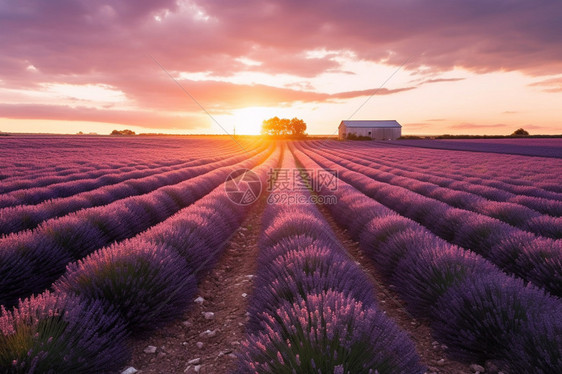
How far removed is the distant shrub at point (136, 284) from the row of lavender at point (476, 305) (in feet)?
7.60

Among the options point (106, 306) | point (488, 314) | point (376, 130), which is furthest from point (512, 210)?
point (376, 130)

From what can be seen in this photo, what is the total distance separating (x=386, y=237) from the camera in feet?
14.4

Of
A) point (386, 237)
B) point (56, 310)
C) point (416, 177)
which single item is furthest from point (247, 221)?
point (416, 177)

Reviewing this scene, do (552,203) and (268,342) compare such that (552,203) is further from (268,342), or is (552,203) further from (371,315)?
(268,342)

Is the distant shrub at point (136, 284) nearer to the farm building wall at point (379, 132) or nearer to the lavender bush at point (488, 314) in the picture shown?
the lavender bush at point (488, 314)

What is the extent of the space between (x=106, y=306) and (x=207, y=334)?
36.2 inches

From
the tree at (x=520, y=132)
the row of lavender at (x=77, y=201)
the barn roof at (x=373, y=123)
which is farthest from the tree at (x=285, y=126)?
the row of lavender at (x=77, y=201)

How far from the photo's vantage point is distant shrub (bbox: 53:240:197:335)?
263 cm

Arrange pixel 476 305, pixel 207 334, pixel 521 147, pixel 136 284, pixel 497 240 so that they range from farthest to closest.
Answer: pixel 521 147 < pixel 497 240 < pixel 207 334 < pixel 136 284 < pixel 476 305

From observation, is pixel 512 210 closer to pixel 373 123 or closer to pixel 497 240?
pixel 497 240

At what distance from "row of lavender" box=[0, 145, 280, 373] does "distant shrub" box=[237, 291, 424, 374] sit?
1.08m

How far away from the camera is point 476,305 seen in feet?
7.73

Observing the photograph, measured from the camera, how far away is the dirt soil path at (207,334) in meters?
2.45

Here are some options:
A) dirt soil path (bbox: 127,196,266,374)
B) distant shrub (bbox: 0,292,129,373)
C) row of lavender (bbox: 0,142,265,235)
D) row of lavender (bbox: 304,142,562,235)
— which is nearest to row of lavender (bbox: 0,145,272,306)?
row of lavender (bbox: 0,142,265,235)
